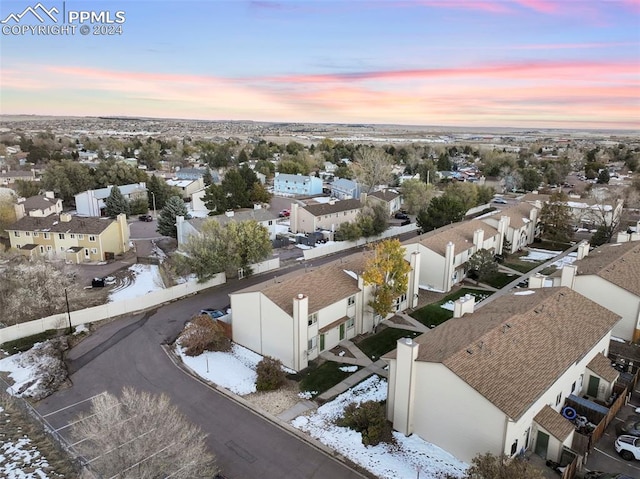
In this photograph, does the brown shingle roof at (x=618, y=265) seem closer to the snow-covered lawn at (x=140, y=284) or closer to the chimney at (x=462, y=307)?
the chimney at (x=462, y=307)

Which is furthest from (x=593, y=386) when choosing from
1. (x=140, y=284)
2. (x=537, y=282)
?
(x=140, y=284)

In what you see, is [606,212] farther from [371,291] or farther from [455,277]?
[371,291]

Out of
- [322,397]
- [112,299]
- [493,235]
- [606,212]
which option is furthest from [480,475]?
[606,212]

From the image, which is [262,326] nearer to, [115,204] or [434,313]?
[434,313]

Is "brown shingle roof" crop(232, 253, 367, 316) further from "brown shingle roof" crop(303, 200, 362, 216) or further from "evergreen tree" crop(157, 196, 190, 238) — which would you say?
"evergreen tree" crop(157, 196, 190, 238)

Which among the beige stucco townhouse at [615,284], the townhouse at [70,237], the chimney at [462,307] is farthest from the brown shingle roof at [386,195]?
the chimney at [462,307]
